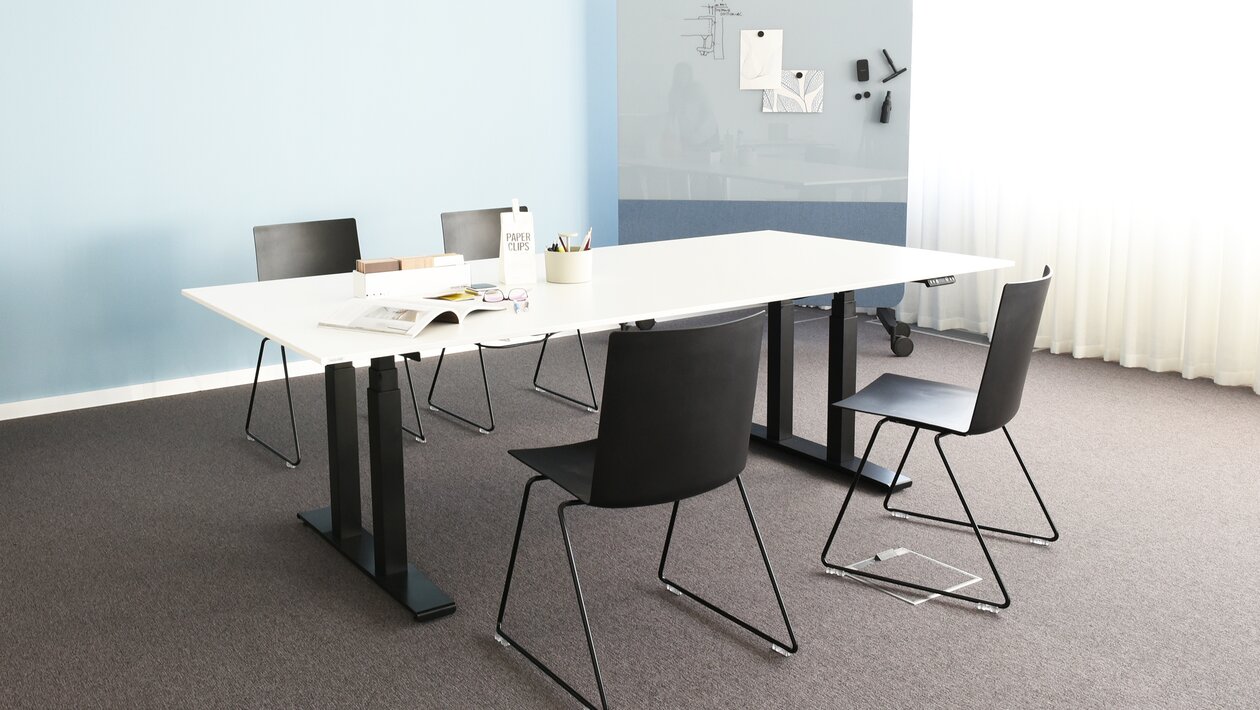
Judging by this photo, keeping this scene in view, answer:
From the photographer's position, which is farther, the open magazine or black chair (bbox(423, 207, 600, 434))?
black chair (bbox(423, 207, 600, 434))

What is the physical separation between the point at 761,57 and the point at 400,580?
3953mm

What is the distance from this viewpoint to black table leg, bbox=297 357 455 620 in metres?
2.89

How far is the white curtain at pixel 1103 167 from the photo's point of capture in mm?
4953

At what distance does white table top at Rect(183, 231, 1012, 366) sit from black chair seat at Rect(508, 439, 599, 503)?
0.31m

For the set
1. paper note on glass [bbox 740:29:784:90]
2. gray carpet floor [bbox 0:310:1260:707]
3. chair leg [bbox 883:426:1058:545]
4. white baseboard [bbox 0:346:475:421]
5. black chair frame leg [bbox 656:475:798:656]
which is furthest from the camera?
paper note on glass [bbox 740:29:784:90]

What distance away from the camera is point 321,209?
17.6ft

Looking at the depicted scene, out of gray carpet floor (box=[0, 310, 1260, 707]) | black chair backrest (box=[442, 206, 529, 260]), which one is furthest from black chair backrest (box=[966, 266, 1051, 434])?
black chair backrest (box=[442, 206, 529, 260])

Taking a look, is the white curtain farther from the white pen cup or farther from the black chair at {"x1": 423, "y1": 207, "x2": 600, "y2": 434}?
the white pen cup

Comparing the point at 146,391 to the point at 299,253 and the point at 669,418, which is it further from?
the point at 669,418

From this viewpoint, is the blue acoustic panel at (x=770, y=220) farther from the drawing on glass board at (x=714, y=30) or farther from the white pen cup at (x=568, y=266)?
the white pen cup at (x=568, y=266)

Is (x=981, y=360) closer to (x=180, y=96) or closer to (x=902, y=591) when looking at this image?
(x=902, y=591)

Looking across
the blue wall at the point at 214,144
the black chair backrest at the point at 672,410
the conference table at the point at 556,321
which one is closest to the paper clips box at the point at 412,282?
the conference table at the point at 556,321

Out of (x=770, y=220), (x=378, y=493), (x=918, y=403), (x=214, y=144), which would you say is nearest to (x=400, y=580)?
(x=378, y=493)

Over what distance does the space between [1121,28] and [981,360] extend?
171cm
